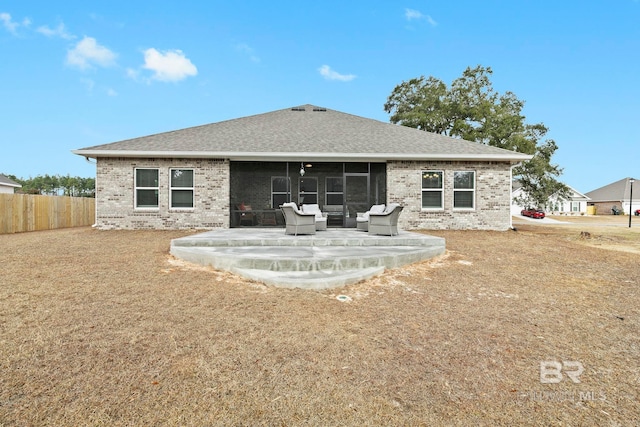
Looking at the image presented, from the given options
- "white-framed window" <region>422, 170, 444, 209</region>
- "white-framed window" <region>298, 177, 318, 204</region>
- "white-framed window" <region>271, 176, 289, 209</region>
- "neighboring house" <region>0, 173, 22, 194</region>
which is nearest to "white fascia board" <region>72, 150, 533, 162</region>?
"white-framed window" <region>422, 170, 444, 209</region>

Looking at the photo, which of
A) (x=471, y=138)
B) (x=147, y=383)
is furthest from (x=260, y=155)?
(x=471, y=138)

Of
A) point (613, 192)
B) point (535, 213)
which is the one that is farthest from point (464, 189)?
point (613, 192)

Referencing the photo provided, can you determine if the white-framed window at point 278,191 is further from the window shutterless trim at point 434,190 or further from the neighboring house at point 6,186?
the neighboring house at point 6,186

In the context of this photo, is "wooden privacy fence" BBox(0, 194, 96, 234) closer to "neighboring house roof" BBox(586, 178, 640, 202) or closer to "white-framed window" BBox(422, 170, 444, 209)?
"white-framed window" BBox(422, 170, 444, 209)

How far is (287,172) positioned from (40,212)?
12.2 m

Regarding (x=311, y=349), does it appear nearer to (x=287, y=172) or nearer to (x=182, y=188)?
(x=287, y=172)

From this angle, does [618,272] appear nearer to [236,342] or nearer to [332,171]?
[236,342]

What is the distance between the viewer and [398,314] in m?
4.07

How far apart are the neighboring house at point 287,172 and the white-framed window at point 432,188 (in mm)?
39

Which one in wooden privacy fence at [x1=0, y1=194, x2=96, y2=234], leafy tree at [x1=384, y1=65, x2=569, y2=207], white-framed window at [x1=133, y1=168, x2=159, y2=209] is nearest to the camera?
white-framed window at [x1=133, y1=168, x2=159, y2=209]

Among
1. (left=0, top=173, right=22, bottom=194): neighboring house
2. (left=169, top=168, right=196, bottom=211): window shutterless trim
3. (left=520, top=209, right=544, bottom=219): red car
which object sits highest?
(left=0, top=173, right=22, bottom=194): neighboring house

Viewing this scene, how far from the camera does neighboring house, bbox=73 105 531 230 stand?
38.5 ft

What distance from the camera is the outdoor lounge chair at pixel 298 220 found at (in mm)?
8391

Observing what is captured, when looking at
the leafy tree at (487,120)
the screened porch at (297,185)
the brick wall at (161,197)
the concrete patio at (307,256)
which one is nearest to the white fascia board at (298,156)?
the brick wall at (161,197)
